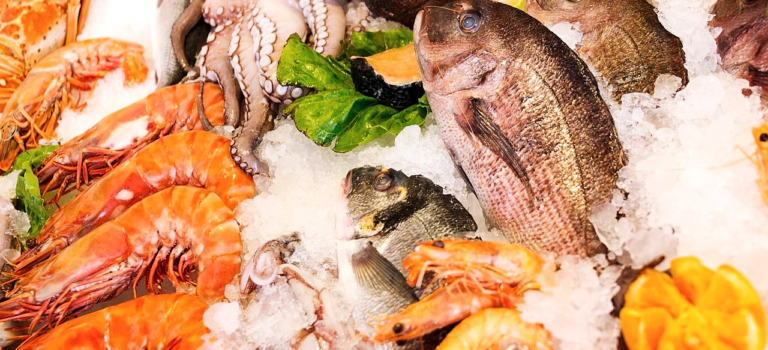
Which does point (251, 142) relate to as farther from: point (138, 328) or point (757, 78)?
point (757, 78)

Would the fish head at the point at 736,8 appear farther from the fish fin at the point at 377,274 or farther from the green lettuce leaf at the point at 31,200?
the green lettuce leaf at the point at 31,200

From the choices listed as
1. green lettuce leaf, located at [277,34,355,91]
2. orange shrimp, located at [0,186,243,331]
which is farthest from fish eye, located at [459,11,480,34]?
orange shrimp, located at [0,186,243,331]

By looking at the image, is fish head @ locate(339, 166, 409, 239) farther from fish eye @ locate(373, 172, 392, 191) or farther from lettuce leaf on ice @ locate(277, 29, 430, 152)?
lettuce leaf on ice @ locate(277, 29, 430, 152)

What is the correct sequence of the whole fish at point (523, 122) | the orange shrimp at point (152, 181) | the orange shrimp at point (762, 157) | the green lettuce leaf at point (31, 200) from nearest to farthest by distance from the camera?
the orange shrimp at point (762, 157) < the whole fish at point (523, 122) < the orange shrimp at point (152, 181) < the green lettuce leaf at point (31, 200)

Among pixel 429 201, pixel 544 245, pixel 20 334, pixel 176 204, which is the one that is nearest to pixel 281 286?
pixel 429 201

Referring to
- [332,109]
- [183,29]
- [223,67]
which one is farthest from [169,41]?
A: [332,109]

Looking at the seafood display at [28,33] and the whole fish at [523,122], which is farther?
the seafood display at [28,33]

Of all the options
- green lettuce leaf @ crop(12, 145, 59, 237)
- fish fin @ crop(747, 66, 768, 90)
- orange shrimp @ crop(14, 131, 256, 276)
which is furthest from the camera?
green lettuce leaf @ crop(12, 145, 59, 237)

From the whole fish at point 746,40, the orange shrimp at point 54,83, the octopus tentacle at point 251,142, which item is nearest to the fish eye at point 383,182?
the octopus tentacle at point 251,142
